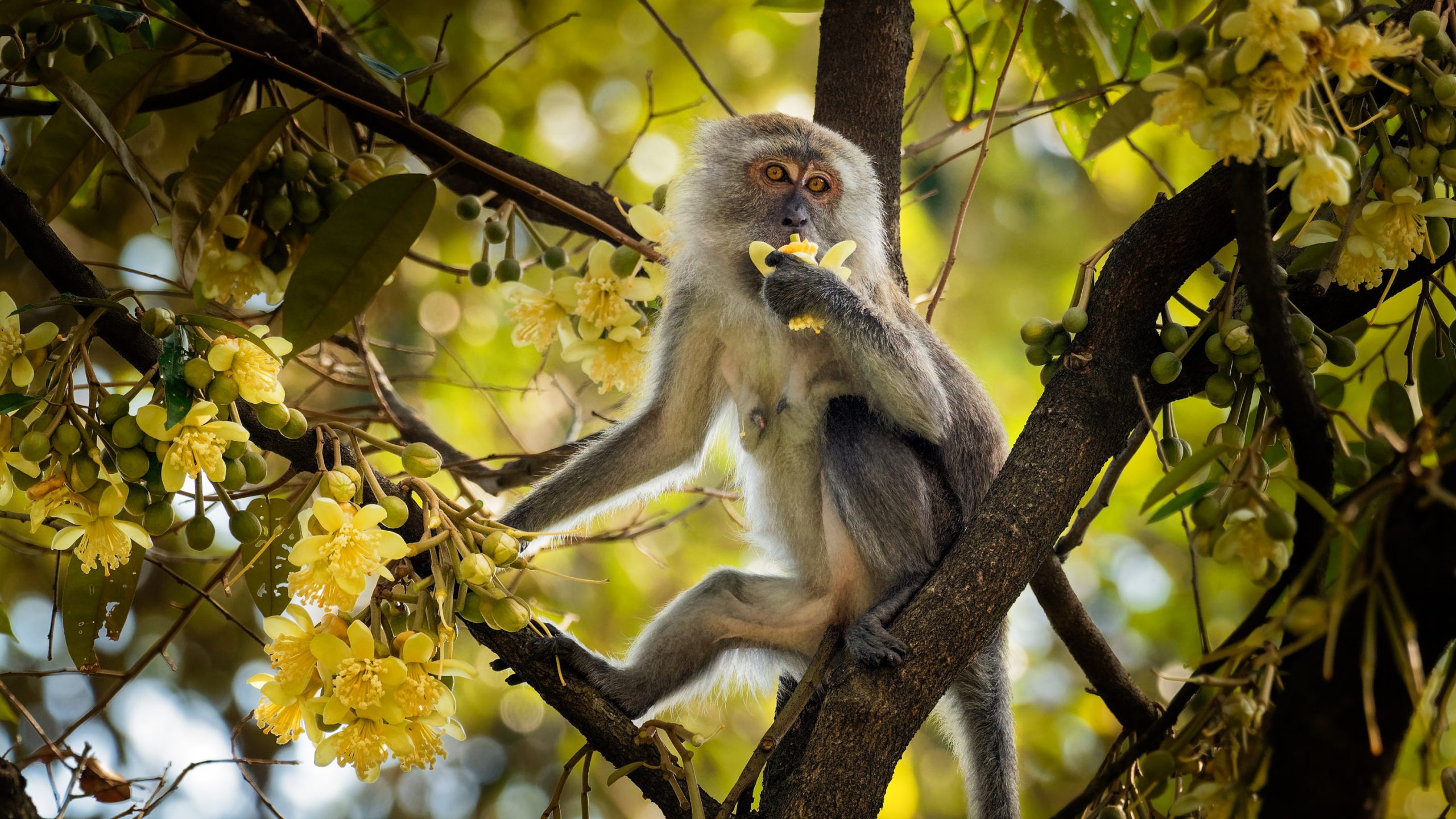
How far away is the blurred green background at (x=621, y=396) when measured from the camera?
21.9 feet

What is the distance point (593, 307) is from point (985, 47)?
81.2 inches

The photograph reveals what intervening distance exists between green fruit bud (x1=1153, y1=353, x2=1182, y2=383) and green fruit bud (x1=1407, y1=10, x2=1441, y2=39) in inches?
31.3

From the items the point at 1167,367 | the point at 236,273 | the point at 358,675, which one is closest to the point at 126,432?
the point at 358,675

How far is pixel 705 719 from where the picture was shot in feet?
22.3

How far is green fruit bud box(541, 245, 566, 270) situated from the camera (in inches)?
149

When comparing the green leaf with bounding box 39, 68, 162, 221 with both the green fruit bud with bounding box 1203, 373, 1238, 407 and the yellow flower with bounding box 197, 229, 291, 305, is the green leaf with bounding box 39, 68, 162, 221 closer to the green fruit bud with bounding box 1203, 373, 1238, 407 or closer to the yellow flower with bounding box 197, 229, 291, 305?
the yellow flower with bounding box 197, 229, 291, 305

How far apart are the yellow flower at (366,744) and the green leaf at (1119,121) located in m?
1.83

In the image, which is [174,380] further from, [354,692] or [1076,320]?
[1076,320]

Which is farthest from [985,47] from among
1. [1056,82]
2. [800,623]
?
[800,623]

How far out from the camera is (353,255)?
2824 millimetres

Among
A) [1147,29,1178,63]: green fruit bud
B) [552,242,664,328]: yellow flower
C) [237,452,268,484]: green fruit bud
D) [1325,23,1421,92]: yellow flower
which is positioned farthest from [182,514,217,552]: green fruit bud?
[1325,23,1421,92]: yellow flower

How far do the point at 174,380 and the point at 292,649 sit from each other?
54 centimetres

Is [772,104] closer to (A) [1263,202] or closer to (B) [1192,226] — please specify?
(B) [1192,226]

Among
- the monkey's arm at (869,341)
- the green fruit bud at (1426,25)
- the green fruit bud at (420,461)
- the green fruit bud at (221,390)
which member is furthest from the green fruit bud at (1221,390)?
the green fruit bud at (221,390)
